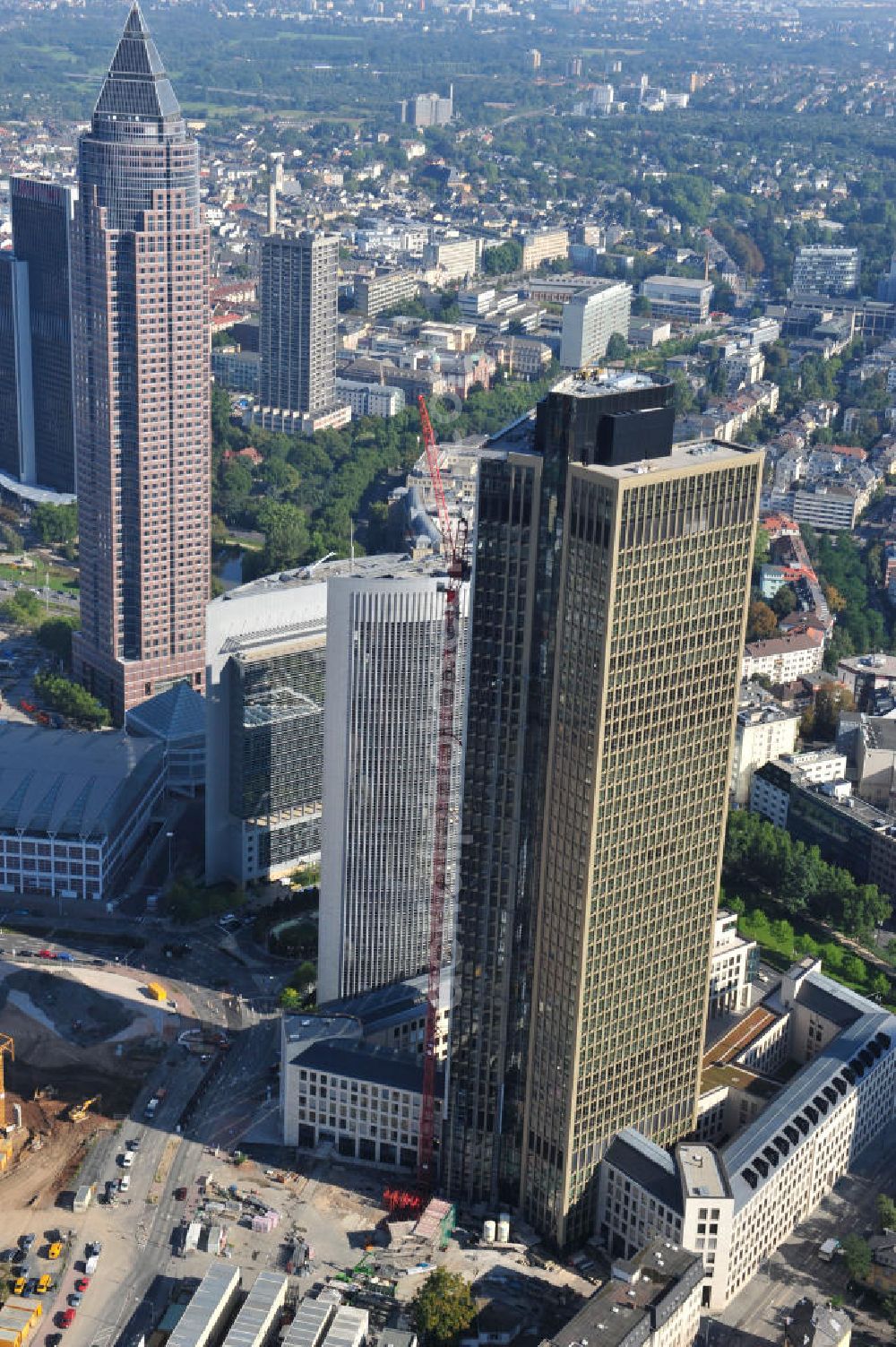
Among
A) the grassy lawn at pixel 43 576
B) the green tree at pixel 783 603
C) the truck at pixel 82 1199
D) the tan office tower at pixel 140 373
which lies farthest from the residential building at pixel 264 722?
the green tree at pixel 783 603

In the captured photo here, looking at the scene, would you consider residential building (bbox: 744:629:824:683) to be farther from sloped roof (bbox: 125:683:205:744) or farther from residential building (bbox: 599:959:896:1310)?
residential building (bbox: 599:959:896:1310)

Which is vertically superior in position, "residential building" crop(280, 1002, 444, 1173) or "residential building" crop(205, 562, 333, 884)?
"residential building" crop(205, 562, 333, 884)

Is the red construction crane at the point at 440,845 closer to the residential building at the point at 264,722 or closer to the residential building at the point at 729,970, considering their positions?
the residential building at the point at 729,970

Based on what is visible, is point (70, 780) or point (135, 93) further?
point (135, 93)

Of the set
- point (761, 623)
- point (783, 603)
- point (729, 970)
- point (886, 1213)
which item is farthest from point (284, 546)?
point (886, 1213)

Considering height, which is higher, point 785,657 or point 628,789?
point 628,789

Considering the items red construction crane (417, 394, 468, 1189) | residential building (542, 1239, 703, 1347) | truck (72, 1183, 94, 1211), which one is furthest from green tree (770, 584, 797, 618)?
truck (72, 1183, 94, 1211)

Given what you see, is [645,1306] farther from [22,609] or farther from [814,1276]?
[22,609]

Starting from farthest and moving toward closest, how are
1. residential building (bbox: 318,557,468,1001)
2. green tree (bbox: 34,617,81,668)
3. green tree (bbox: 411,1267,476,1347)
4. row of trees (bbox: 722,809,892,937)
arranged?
1. green tree (bbox: 34,617,81,668)
2. row of trees (bbox: 722,809,892,937)
3. residential building (bbox: 318,557,468,1001)
4. green tree (bbox: 411,1267,476,1347)
